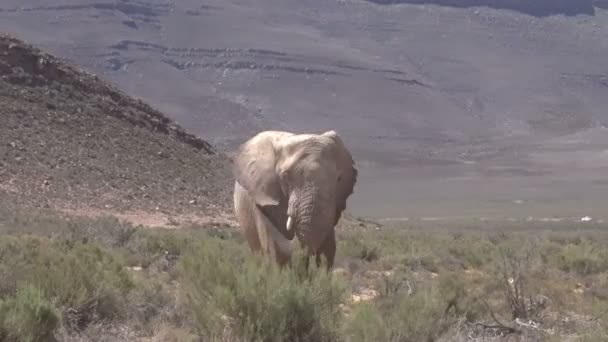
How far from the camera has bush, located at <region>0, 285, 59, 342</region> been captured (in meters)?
9.02

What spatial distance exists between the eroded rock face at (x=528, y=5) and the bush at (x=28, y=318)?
573 feet

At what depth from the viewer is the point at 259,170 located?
37.7 feet

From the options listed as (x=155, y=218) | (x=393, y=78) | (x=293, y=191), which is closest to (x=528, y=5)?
(x=393, y=78)

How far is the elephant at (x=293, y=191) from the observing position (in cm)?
1030

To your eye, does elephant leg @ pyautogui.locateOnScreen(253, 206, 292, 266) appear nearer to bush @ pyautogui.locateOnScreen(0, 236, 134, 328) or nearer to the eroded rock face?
bush @ pyautogui.locateOnScreen(0, 236, 134, 328)

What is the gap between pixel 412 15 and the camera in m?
176

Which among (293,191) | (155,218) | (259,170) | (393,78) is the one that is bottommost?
(393,78)

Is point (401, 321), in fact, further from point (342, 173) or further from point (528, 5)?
point (528, 5)

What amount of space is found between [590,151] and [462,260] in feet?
291

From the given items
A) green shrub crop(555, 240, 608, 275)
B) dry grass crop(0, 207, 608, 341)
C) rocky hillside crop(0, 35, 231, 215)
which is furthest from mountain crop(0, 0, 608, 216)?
dry grass crop(0, 207, 608, 341)

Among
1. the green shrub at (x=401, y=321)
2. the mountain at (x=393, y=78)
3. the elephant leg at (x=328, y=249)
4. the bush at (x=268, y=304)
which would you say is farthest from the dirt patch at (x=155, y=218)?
the mountain at (x=393, y=78)

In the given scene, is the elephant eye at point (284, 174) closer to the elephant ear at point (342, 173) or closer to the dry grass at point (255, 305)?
the elephant ear at point (342, 173)

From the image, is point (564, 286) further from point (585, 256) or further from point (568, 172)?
point (568, 172)

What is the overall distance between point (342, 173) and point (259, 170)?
0.97 metres
